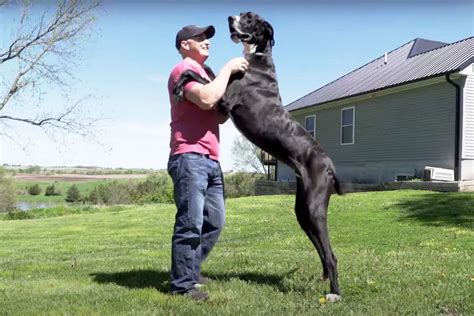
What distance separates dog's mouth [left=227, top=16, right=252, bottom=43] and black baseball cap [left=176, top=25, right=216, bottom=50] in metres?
0.15

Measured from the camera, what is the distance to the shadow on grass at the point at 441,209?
10.3m

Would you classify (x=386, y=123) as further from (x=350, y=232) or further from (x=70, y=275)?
(x=70, y=275)

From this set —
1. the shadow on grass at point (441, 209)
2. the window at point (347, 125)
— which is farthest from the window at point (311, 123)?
the shadow on grass at point (441, 209)

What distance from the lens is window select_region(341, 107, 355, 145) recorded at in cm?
2236

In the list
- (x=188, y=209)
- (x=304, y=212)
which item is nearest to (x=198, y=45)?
(x=188, y=209)

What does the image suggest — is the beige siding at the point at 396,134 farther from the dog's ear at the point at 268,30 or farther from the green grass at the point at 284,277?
the dog's ear at the point at 268,30

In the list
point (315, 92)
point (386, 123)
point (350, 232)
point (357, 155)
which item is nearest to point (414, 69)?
point (386, 123)

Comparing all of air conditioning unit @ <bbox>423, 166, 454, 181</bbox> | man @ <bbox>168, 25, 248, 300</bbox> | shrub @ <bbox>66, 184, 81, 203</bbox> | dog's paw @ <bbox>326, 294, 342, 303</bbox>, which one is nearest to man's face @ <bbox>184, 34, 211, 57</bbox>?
man @ <bbox>168, 25, 248, 300</bbox>

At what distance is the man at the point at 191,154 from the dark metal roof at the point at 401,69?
13.8 m

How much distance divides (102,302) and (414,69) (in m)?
17.9

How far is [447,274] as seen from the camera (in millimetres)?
5070

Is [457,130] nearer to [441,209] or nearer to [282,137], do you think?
[441,209]

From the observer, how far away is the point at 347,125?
22.7m

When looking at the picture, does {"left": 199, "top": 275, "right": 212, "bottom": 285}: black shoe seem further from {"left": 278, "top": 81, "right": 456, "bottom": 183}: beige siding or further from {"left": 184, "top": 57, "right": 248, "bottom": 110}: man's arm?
{"left": 278, "top": 81, "right": 456, "bottom": 183}: beige siding
